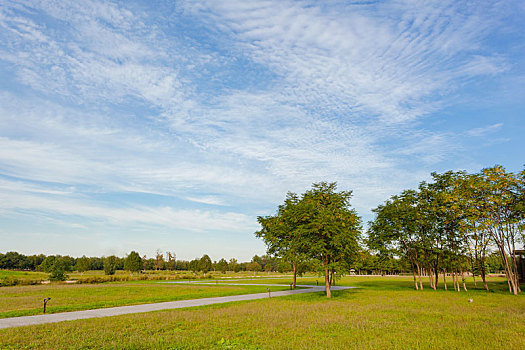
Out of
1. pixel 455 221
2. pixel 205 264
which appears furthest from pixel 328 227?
pixel 205 264

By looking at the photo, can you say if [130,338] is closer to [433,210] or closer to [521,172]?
[433,210]

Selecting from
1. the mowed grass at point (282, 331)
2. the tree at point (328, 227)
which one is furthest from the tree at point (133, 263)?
the mowed grass at point (282, 331)

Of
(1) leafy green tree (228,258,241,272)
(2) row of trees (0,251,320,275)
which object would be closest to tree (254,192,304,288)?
(2) row of trees (0,251,320,275)

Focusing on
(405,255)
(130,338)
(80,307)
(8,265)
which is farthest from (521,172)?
(8,265)

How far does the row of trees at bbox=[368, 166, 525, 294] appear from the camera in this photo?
116 feet

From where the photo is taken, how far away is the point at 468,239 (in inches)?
1532

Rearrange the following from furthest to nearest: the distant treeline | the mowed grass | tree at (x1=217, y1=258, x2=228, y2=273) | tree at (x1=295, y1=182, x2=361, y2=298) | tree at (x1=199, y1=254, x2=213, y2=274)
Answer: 1. tree at (x1=217, y1=258, x2=228, y2=273)
2. tree at (x1=199, y1=254, x2=213, y2=274)
3. the distant treeline
4. tree at (x1=295, y1=182, x2=361, y2=298)
5. the mowed grass

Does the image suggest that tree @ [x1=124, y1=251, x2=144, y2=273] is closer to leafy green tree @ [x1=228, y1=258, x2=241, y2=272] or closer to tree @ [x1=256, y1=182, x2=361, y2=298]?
leafy green tree @ [x1=228, y1=258, x2=241, y2=272]

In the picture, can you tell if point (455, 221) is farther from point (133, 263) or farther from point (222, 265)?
point (222, 265)

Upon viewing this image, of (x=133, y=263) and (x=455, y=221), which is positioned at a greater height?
(x=455, y=221)

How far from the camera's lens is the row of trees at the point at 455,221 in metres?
35.5

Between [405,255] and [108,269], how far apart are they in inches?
3016

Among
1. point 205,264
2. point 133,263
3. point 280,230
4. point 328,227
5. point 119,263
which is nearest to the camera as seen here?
point 328,227

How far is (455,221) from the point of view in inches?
1528
